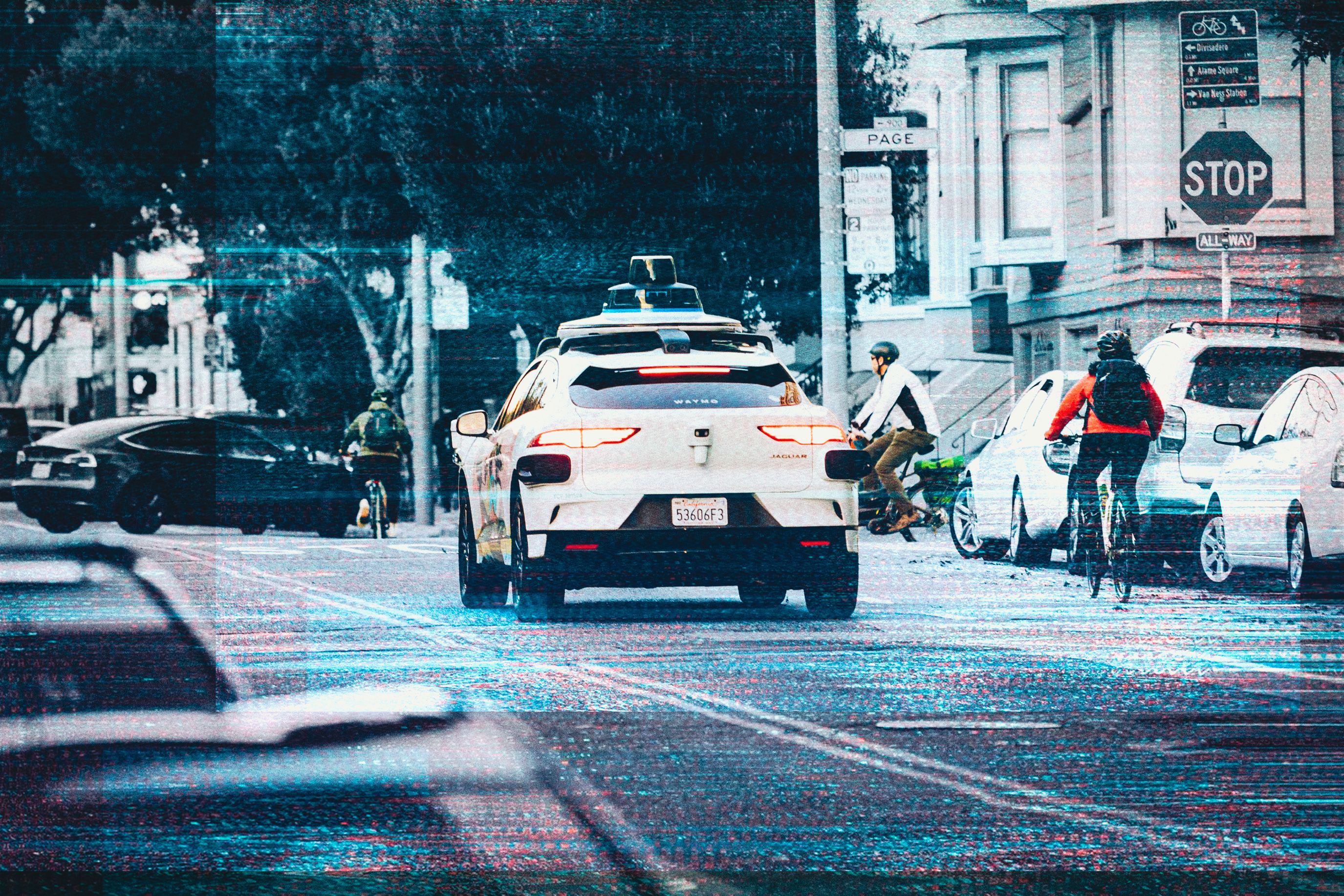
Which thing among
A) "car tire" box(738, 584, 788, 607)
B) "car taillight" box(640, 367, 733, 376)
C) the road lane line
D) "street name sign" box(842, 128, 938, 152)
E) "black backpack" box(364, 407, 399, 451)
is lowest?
the road lane line

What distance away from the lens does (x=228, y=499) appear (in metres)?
5.24

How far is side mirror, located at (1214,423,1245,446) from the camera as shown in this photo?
5434 mm

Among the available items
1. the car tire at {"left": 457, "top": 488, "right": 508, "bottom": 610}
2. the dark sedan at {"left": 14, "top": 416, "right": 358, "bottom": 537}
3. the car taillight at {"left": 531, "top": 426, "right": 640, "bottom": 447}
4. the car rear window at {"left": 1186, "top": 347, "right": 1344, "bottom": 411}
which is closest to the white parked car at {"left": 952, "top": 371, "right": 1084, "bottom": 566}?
the car rear window at {"left": 1186, "top": 347, "right": 1344, "bottom": 411}

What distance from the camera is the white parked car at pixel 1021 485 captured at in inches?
213

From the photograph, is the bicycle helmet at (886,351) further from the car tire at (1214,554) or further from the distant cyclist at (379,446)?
the distant cyclist at (379,446)

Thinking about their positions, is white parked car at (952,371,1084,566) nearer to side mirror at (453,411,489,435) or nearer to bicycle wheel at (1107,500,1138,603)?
bicycle wheel at (1107,500,1138,603)

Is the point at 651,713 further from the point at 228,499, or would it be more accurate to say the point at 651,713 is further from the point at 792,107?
the point at 792,107

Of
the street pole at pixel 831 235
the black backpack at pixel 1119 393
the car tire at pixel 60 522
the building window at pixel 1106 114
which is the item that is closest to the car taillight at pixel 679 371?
the street pole at pixel 831 235

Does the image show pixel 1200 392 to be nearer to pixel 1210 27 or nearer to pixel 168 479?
pixel 1210 27

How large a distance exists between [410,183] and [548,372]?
0.67 m

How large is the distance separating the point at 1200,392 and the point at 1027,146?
0.88 metres

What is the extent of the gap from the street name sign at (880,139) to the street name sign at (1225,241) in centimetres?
84

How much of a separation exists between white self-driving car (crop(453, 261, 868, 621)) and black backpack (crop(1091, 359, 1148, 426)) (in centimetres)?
70

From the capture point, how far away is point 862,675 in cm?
536
